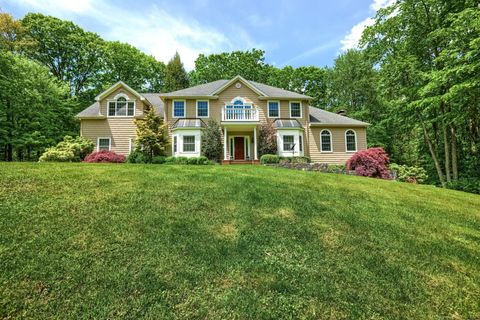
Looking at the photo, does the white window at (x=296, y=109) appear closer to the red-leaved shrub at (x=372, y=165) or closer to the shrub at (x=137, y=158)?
the red-leaved shrub at (x=372, y=165)

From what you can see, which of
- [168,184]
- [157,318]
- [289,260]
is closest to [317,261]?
[289,260]

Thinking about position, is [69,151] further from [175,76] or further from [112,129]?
[175,76]

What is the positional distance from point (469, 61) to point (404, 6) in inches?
266

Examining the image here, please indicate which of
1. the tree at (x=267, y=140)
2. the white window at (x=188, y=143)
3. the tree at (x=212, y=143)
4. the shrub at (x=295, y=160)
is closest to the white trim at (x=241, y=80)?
the tree at (x=267, y=140)

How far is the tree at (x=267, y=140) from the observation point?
18.8 metres

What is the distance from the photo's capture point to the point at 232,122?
18.5 m

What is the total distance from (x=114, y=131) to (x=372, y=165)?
1752 centimetres

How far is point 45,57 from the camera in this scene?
29.9 meters

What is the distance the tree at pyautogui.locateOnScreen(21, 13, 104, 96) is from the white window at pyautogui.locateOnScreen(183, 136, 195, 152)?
65.8 ft

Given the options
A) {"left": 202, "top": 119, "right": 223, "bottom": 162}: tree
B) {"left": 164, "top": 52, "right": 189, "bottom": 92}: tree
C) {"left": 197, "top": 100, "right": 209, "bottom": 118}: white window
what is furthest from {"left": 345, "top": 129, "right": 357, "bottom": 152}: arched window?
{"left": 164, "top": 52, "right": 189, "bottom": 92}: tree

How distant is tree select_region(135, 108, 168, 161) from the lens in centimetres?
1673

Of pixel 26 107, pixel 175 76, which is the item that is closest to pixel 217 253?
pixel 26 107

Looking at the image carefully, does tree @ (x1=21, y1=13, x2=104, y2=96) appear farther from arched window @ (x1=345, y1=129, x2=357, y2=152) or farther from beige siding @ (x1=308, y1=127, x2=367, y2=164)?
arched window @ (x1=345, y1=129, x2=357, y2=152)

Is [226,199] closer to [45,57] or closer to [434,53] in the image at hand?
[434,53]
